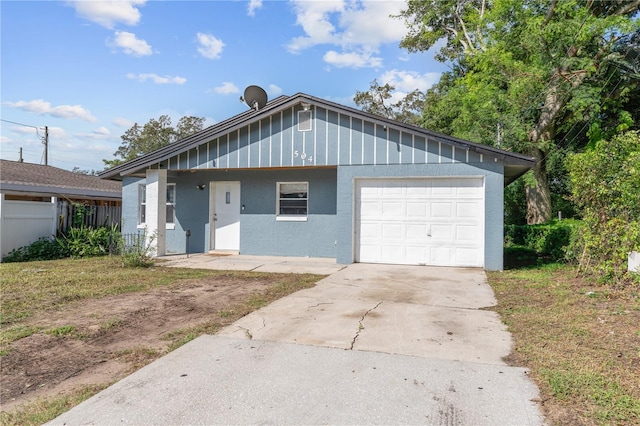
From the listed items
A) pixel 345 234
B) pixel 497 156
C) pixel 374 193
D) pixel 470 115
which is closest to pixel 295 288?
pixel 345 234

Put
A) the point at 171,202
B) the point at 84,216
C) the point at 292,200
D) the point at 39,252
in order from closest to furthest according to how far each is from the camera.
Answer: the point at 39,252 < the point at 292,200 < the point at 171,202 < the point at 84,216

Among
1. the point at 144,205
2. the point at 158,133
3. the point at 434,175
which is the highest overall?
the point at 158,133

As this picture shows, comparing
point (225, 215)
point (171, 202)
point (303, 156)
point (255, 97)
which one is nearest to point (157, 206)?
point (171, 202)

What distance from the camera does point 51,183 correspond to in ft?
49.2

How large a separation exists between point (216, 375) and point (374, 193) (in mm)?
7989

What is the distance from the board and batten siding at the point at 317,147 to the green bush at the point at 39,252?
14.9 feet

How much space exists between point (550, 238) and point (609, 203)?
4290mm

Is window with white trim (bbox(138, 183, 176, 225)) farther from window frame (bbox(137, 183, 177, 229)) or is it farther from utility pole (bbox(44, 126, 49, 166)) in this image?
utility pole (bbox(44, 126, 49, 166))

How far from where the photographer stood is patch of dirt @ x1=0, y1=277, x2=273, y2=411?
3.42 metres

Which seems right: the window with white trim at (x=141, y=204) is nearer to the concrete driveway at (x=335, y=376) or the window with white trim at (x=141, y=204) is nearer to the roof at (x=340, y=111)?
the roof at (x=340, y=111)

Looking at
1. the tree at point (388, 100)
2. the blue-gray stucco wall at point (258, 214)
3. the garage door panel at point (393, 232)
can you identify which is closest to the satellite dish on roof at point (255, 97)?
the blue-gray stucco wall at point (258, 214)

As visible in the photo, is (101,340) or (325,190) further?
(325,190)

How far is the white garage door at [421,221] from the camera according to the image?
10031 mm

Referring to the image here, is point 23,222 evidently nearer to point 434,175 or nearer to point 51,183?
point 51,183
